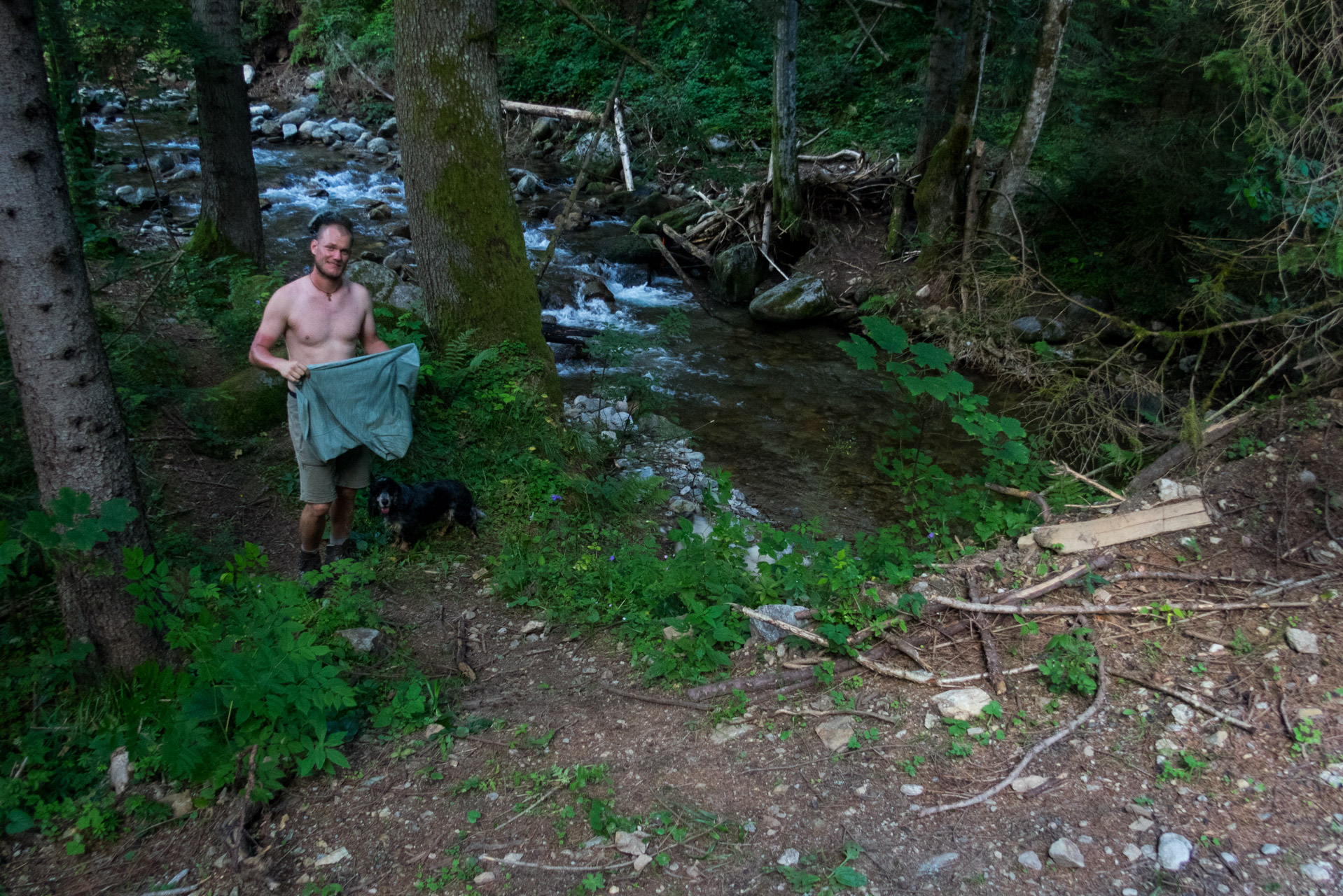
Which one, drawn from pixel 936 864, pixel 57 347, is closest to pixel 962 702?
pixel 936 864

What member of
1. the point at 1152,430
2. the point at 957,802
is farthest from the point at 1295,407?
the point at 957,802

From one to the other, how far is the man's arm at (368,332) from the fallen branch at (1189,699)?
4288 millimetres

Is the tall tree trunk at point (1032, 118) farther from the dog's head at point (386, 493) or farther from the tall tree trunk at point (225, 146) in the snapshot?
the tall tree trunk at point (225, 146)

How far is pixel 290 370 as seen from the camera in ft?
Result: 13.1

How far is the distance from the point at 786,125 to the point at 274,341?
1008 cm

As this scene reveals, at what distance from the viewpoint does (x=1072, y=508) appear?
4.84 metres

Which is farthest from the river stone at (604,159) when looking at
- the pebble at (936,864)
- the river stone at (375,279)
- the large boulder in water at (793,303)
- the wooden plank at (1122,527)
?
the pebble at (936,864)

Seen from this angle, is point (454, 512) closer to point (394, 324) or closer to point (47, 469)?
point (394, 324)

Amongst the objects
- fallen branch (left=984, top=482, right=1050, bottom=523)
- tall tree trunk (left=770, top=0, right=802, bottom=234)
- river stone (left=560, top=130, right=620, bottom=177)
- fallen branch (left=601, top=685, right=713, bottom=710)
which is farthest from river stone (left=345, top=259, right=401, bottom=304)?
river stone (left=560, top=130, right=620, bottom=177)

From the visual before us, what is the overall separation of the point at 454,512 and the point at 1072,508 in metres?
4.16

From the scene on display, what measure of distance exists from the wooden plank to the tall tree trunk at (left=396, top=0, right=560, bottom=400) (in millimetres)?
3937

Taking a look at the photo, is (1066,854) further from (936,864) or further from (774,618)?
(774,618)

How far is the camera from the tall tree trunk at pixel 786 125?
36.6 feet

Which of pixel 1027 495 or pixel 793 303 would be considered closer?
pixel 1027 495
